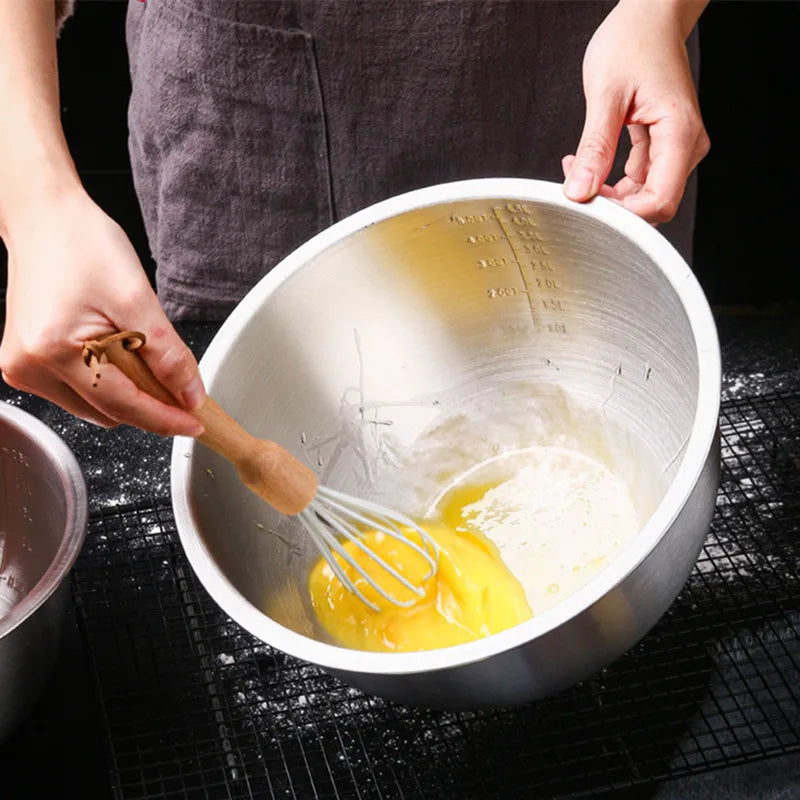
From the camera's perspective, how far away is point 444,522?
39.8 inches

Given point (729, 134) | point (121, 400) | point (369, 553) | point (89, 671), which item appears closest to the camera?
point (121, 400)

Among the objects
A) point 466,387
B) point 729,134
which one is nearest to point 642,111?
point 466,387

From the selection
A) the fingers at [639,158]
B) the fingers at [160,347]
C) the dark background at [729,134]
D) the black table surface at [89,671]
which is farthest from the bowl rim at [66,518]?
the dark background at [729,134]

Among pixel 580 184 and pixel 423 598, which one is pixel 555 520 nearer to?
pixel 423 598

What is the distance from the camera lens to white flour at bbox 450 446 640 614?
0.91 metres

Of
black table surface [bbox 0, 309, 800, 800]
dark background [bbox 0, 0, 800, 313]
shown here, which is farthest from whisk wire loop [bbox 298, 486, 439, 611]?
dark background [bbox 0, 0, 800, 313]

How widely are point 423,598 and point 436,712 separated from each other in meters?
0.16

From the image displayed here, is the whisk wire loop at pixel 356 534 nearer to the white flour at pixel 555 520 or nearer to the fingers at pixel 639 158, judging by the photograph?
the white flour at pixel 555 520

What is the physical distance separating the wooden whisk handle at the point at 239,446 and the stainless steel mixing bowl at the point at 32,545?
0.63ft

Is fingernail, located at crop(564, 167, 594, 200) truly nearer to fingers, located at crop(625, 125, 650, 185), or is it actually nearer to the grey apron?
fingers, located at crop(625, 125, 650, 185)

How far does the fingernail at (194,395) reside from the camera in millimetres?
736

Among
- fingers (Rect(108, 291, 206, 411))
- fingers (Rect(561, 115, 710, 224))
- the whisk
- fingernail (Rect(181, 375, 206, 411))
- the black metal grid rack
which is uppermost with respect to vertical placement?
fingers (Rect(561, 115, 710, 224))

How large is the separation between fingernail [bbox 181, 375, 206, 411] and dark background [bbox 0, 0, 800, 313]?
1.03 m

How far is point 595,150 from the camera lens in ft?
2.81
